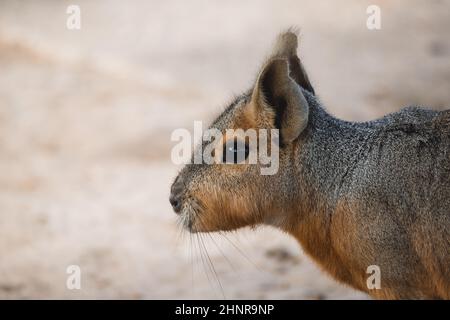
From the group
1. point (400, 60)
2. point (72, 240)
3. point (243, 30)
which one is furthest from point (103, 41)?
point (72, 240)

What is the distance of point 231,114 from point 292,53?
0.65 m

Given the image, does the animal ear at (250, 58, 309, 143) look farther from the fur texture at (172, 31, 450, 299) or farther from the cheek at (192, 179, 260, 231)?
the cheek at (192, 179, 260, 231)

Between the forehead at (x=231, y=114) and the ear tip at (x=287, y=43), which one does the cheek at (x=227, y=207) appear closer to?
the forehead at (x=231, y=114)

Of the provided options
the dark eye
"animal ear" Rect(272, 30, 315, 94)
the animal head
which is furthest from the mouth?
"animal ear" Rect(272, 30, 315, 94)

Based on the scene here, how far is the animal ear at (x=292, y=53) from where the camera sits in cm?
501

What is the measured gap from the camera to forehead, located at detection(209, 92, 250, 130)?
4797mm

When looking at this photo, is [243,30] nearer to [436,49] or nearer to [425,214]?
[436,49]

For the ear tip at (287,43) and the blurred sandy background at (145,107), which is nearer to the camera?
the ear tip at (287,43)

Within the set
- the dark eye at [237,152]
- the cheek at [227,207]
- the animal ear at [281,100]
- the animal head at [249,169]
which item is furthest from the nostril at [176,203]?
the animal ear at [281,100]

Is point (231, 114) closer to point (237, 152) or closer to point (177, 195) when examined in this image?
point (237, 152)

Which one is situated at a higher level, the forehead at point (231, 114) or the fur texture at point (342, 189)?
the forehead at point (231, 114)

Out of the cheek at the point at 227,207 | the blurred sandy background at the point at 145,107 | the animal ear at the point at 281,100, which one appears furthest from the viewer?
the blurred sandy background at the point at 145,107

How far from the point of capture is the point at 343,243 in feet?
15.0

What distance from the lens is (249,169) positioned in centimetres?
470
